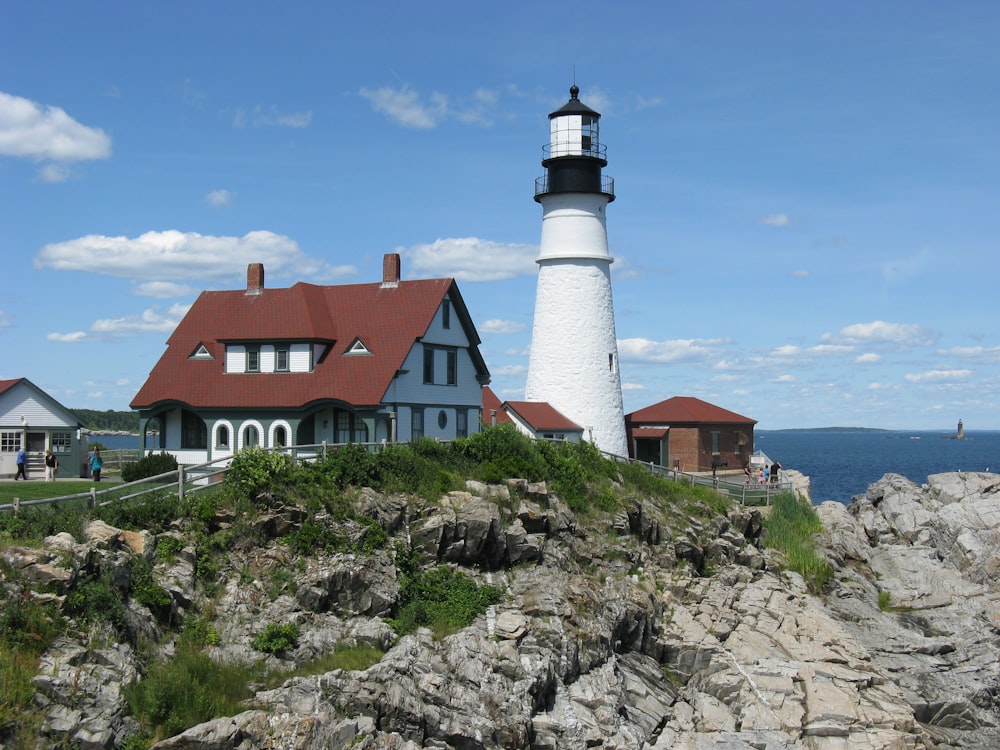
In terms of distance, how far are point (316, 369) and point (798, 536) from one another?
16.7 m

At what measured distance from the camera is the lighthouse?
125 feet

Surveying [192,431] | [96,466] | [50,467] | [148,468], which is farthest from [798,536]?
[50,467]

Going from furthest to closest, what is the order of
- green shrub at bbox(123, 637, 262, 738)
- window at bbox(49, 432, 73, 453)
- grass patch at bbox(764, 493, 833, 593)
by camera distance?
1. window at bbox(49, 432, 73, 453)
2. grass patch at bbox(764, 493, 833, 593)
3. green shrub at bbox(123, 637, 262, 738)

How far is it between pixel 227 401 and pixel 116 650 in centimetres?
1753

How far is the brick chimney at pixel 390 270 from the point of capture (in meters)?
34.7

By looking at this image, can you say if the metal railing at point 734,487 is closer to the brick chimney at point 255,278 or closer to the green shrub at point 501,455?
the green shrub at point 501,455

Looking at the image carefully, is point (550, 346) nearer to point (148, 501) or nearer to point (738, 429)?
point (738, 429)

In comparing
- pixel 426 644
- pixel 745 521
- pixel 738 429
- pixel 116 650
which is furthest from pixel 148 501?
pixel 738 429

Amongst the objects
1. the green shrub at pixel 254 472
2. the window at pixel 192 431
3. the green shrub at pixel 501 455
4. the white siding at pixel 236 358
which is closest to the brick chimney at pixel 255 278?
the white siding at pixel 236 358

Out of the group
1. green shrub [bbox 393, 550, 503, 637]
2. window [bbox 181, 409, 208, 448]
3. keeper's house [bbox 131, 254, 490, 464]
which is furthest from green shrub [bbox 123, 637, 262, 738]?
window [bbox 181, 409, 208, 448]

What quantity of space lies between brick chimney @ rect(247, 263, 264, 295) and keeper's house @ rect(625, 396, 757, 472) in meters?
18.9

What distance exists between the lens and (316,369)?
1281 inches

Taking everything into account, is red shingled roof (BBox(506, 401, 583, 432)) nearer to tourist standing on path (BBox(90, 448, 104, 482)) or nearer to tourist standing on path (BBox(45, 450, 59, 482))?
tourist standing on path (BBox(90, 448, 104, 482))

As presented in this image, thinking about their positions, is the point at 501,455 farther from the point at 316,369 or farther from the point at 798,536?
the point at 798,536
